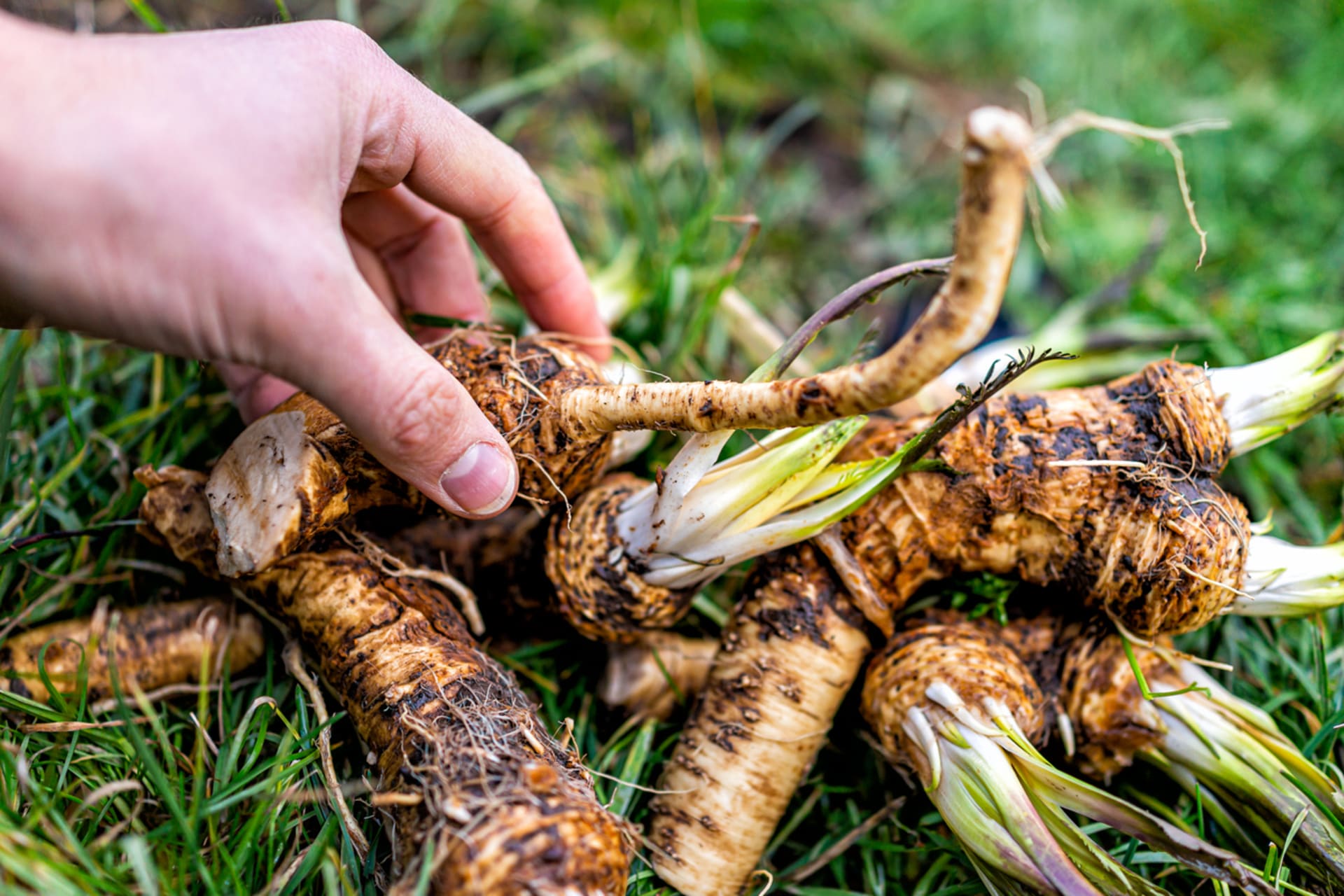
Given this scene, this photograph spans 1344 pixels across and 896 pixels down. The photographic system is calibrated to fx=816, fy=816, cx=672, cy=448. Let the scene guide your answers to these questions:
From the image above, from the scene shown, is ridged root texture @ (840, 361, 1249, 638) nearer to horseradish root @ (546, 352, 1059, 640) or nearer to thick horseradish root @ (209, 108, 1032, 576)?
horseradish root @ (546, 352, 1059, 640)

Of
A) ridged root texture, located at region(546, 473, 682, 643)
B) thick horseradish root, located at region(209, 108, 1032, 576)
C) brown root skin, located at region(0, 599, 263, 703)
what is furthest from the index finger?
brown root skin, located at region(0, 599, 263, 703)

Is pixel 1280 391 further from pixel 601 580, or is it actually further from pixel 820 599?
pixel 601 580

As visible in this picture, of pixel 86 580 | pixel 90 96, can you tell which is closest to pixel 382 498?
pixel 86 580

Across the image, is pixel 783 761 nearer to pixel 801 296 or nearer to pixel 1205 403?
pixel 1205 403

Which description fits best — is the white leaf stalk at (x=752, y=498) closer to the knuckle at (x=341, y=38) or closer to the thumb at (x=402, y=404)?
the thumb at (x=402, y=404)

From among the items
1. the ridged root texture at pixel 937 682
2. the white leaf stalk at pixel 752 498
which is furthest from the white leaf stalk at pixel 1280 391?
the white leaf stalk at pixel 752 498
